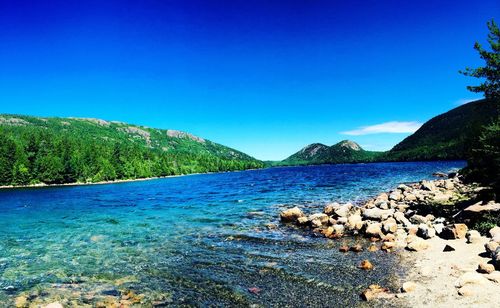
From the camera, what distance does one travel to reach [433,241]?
690 inches

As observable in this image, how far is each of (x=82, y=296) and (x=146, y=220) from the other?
19697 millimetres

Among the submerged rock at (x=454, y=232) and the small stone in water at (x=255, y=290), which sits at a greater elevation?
the submerged rock at (x=454, y=232)

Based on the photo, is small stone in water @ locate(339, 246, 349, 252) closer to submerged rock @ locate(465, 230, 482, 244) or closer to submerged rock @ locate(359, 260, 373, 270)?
submerged rock @ locate(359, 260, 373, 270)

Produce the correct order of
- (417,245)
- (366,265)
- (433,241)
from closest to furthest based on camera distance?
(366,265) → (417,245) → (433,241)

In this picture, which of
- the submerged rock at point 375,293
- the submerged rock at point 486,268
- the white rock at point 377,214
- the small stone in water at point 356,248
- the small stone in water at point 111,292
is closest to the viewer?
the submerged rock at point 375,293

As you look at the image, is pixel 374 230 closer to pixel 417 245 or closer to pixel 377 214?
pixel 417 245

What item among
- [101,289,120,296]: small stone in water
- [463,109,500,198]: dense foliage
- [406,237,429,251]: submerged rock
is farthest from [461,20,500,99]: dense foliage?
[101,289,120,296]: small stone in water

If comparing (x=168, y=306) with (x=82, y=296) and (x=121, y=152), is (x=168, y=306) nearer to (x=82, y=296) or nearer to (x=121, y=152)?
(x=82, y=296)

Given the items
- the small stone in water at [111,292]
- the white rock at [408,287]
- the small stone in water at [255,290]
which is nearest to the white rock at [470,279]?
the white rock at [408,287]

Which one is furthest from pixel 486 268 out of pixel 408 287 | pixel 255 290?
pixel 255 290

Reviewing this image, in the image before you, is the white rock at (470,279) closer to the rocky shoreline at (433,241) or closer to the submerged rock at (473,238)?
the rocky shoreline at (433,241)

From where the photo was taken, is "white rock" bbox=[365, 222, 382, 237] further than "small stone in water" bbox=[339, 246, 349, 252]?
Yes

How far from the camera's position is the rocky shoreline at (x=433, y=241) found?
11.1 metres

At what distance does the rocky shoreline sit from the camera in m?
11.1
